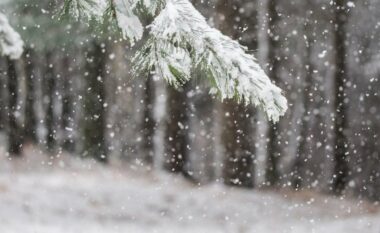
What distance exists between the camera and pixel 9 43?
233 cm

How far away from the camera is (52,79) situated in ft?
64.9

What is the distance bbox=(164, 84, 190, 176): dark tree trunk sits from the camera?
1588cm

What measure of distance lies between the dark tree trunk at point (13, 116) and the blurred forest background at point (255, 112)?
66 millimetres

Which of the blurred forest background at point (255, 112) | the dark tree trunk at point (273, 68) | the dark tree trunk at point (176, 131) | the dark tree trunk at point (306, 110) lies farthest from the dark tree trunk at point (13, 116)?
the dark tree trunk at point (306, 110)

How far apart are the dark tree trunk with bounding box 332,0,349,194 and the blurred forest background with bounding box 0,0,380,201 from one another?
29mm

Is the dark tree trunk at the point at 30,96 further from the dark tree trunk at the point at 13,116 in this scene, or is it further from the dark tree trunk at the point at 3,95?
the dark tree trunk at the point at 3,95

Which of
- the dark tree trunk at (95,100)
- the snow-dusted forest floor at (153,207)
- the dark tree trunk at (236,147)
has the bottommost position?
the snow-dusted forest floor at (153,207)

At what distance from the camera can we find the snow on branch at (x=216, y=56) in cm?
221

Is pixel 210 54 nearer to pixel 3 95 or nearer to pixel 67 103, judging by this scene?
pixel 67 103

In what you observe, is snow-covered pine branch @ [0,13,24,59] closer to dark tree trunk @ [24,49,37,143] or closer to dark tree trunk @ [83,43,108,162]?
dark tree trunk @ [83,43,108,162]

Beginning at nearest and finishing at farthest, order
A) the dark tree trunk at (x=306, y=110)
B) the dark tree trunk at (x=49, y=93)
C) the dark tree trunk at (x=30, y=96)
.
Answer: the dark tree trunk at (x=306, y=110) < the dark tree trunk at (x=30, y=96) < the dark tree trunk at (x=49, y=93)

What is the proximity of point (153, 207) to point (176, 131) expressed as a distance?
187 inches

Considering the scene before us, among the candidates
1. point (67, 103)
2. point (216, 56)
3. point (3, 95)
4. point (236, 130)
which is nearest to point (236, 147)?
point (236, 130)

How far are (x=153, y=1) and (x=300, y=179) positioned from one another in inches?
523
